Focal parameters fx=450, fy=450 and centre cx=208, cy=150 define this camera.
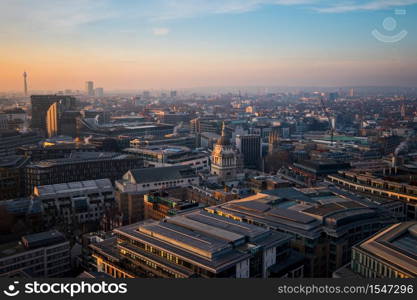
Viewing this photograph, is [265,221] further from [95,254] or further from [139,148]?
[139,148]

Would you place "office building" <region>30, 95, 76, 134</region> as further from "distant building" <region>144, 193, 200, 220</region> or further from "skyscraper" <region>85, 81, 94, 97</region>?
"distant building" <region>144, 193, 200, 220</region>

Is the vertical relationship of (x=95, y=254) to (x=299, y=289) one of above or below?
below

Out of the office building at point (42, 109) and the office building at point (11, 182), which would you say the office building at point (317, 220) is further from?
the office building at point (42, 109)

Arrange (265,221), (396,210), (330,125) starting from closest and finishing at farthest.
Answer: (265,221), (396,210), (330,125)

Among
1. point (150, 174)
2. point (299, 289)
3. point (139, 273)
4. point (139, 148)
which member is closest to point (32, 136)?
point (139, 148)

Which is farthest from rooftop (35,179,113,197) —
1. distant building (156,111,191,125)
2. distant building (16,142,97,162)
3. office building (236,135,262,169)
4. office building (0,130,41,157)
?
distant building (156,111,191,125)

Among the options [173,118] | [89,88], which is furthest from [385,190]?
[89,88]

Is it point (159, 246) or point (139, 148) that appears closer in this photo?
point (159, 246)

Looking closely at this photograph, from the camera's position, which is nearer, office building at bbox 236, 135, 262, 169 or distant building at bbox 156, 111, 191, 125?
office building at bbox 236, 135, 262, 169
